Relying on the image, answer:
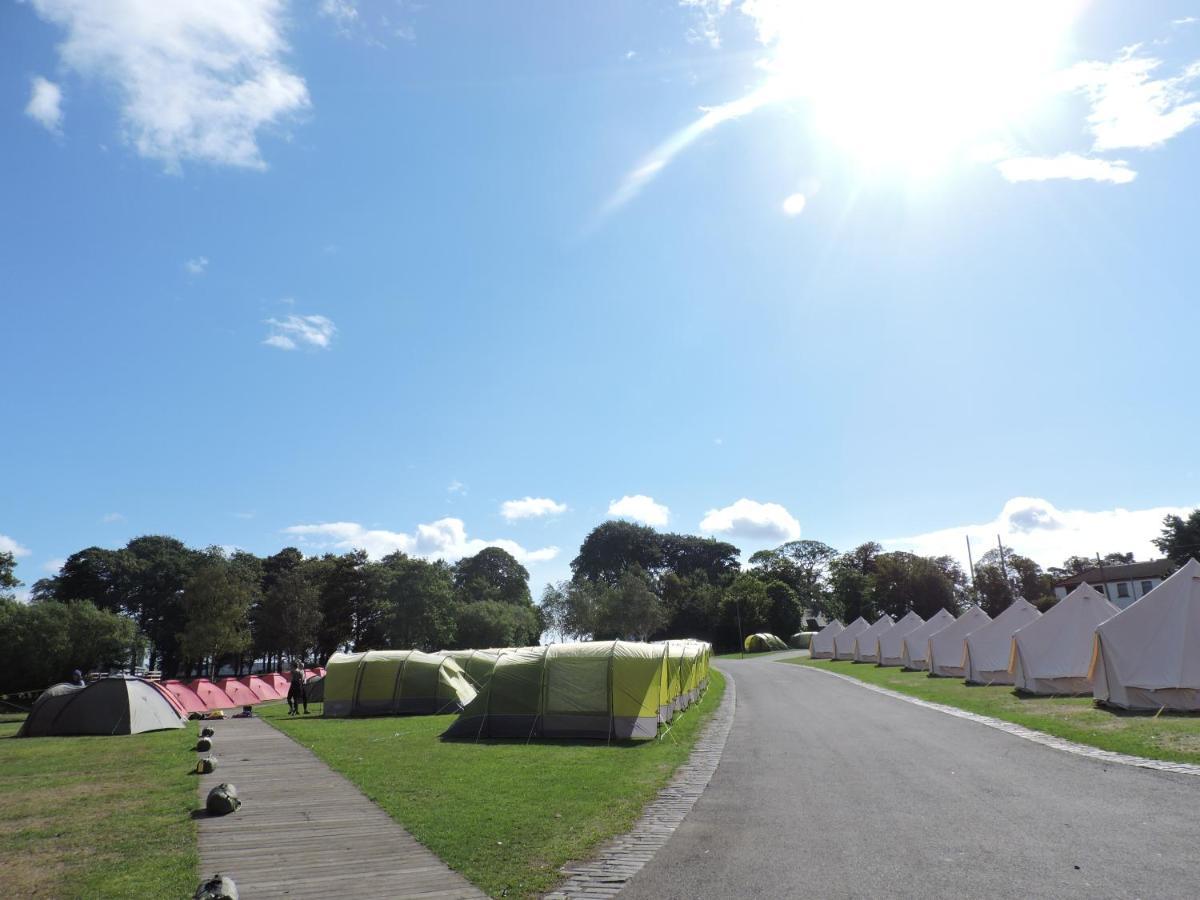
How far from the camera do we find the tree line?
149 feet

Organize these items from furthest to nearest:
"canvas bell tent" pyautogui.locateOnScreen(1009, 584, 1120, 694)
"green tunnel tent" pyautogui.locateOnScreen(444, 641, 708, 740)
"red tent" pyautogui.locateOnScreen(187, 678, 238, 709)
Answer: "red tent" pyautogui.locateOnScreen(187, 678, 238, 709) → "canvas bell tent" pyautogui.locateOnScreen(1009, 584, 1120, 694) → "green tunnel tent" pyautogui.locateOnScreen(444, 641, 708, 740)

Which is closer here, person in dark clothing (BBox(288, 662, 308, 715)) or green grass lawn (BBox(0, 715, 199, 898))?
green grass lawn (BBox(0, 715, 199, 898))

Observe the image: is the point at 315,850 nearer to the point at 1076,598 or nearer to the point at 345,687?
the point at 345,687

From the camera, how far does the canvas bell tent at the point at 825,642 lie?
6225cm

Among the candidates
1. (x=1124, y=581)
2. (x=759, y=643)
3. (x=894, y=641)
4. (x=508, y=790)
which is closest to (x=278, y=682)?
(x=508, y=790)

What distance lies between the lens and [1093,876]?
6527mm

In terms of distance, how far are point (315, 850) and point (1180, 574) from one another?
22.8 meters

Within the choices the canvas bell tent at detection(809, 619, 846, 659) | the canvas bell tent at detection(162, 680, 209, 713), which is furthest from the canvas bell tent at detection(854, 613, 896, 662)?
the canvas bell tent at detection(162, 680, 209, 713)

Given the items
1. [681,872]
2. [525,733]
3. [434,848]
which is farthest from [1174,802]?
[525,733]

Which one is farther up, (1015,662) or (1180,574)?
(1180,574)

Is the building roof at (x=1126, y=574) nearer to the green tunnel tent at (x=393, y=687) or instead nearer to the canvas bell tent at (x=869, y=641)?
the canvas bell tent at (x=869, y=641)

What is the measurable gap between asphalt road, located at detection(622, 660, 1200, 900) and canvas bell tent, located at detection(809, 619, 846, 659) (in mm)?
50300

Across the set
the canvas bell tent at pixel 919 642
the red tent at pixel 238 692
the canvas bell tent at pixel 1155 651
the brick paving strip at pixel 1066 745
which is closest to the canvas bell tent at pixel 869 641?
the canvas bell tent at pixel 919 642

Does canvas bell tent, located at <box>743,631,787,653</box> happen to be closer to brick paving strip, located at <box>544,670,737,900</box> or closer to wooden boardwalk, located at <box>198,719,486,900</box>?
brick paving strip, located at <box>544,670,737,900</box>
